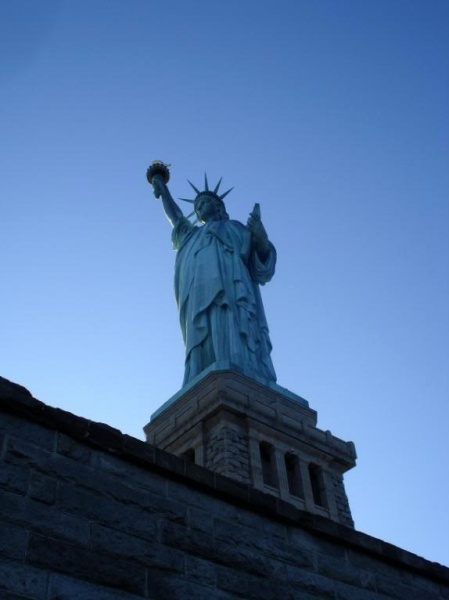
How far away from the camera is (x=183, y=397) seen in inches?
734

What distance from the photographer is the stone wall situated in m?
4.03

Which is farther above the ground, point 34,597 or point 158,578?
point 158,578

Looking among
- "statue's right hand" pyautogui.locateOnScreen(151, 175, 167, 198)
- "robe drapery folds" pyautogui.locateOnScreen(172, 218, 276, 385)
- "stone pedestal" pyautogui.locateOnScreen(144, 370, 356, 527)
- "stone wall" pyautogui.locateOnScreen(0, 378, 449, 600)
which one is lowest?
"stone wall" pyautogui.locateOnScreen(0, 378, 449, 600)

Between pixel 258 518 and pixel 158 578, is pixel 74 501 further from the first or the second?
pixel 258 518

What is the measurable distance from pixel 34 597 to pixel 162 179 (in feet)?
81.5

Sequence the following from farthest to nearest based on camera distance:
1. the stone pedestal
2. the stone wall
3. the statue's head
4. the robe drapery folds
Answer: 1. the statue's head
2. the robe drapery folds
3. the stone pedestal
4. the stone wall

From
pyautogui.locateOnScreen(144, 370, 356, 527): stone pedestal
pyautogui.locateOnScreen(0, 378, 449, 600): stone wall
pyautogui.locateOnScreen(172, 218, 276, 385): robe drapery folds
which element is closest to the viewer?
pyautogui.locateOnScreen(0, 378, 449, 600): stone wall

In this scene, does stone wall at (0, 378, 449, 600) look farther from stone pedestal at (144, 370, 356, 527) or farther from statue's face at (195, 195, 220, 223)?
statue's face at (195, 195, 220, 223)

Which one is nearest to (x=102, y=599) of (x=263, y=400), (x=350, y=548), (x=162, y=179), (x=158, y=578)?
(x=158, y=578)

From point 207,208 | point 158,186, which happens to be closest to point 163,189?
point 158,186

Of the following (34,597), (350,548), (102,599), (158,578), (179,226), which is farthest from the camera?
(179,226)

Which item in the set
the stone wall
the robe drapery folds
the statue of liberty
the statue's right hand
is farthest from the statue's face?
the stone wall

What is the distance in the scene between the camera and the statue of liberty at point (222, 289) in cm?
2020

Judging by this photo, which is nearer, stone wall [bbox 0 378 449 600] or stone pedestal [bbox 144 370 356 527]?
stone wall [bbox 0 378 449 600]
